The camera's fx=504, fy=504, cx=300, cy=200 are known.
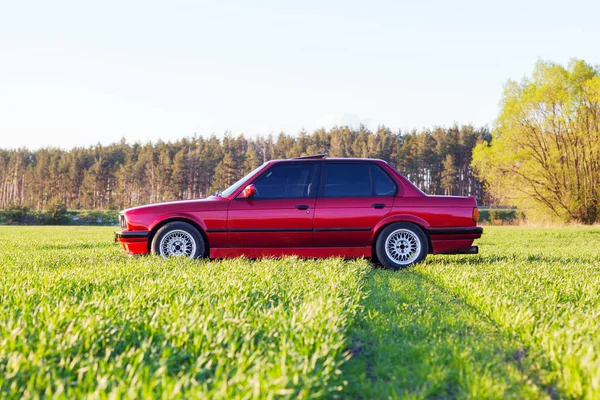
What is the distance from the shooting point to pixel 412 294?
18.1 ft

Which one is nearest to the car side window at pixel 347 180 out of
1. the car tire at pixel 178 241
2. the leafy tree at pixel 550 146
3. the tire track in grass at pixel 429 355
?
the car tire at pixel 178 241

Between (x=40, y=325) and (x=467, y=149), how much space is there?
96.9 metres

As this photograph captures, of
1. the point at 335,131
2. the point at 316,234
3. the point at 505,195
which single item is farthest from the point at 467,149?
the point at 316,234

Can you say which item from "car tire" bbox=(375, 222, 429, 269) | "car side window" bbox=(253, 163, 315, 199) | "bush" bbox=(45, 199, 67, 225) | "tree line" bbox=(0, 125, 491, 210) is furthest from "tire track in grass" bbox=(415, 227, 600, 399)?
"tree line" bbox=(0, 125, 491, 210)

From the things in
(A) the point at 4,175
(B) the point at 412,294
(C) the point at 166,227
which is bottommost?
(B) the point at 412,294

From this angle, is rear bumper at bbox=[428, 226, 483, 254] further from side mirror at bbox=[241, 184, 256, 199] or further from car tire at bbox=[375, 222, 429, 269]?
side mirror at bbox=[241, 184, 256, 199]

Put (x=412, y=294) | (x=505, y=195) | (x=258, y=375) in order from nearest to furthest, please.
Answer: (x=258, y=375) < (x=412, y=294) < (x=505, y=195)

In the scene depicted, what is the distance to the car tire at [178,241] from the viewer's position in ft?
27.4

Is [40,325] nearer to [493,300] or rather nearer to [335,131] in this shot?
[493,300]

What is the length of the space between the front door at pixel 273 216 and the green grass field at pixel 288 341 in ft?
9.10

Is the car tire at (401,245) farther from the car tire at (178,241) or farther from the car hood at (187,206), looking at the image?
the car tire at (178,241)

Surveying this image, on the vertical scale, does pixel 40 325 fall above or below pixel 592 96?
below

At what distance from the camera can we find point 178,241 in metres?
8.45

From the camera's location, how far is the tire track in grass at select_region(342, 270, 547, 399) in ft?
9.05
